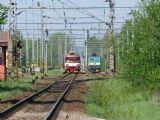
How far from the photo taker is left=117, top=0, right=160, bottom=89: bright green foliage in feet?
77.4

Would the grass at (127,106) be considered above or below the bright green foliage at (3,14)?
below

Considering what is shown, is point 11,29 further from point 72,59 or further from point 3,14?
point 72,59

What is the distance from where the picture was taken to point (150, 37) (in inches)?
933

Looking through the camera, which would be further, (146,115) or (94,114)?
(94,114)

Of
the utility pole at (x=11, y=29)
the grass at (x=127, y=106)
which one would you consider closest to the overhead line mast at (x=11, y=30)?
the utility pole at (x=11, y=29)

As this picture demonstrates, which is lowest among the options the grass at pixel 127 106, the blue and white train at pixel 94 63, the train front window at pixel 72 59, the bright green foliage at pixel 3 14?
the grass at pixel 127 106

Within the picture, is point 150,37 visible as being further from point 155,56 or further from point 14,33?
point 14,33

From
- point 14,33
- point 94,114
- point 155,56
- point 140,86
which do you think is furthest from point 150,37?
point 14,33

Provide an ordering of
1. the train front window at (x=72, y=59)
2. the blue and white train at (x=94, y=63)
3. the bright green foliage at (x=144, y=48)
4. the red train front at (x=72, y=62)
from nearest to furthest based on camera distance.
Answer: the bright green foliage at (x=144, y=48)
the red train front at (x=72, y=62)
the train front window at (x=72, y=59)
the blue and white train at (x=94, y=63)

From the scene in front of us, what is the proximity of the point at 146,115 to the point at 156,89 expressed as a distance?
5731 mm

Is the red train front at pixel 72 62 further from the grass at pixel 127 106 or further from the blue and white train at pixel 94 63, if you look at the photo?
the grass at pixel 127 106

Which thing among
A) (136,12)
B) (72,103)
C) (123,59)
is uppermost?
(136,12)

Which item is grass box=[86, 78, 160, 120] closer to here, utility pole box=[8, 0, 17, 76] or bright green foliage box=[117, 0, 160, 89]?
bright green foliage box=[117, 0, 160, 89]

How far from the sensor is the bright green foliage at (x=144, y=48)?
23.6m
